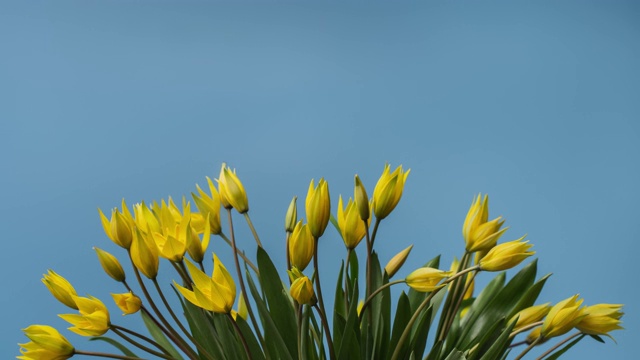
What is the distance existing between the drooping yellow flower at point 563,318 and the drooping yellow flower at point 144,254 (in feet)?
1.25

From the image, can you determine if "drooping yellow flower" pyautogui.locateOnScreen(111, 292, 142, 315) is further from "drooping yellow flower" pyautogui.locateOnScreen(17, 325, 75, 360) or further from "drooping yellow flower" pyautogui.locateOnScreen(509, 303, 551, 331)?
"drooping yellow flower" pyautogui.locateOnScreen(509, 303, 551, 331)

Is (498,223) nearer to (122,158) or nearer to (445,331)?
(445,331)

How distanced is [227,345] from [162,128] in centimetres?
125

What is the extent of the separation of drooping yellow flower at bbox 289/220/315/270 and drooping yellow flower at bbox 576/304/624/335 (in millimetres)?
272

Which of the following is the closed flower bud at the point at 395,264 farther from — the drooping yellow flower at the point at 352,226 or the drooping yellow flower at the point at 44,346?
the drooping yellow flower at the point at 44,346

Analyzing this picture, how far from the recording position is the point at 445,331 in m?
0.81

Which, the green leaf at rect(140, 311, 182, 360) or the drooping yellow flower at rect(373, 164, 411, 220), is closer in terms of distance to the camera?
the drooping yellow flower at rect(373, 164, 411, 220)

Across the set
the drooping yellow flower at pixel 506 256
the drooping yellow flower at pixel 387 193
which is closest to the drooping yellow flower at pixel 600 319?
the drooping yellow flower at pixel 506 256

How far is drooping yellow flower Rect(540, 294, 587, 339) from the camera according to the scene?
769 mm

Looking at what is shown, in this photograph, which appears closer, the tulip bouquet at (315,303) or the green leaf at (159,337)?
the tulip bouquet at (315,303)

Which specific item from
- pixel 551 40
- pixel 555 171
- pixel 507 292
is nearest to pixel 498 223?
pixel 507 292

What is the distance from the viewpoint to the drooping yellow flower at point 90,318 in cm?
77

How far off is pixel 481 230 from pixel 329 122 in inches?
50.3

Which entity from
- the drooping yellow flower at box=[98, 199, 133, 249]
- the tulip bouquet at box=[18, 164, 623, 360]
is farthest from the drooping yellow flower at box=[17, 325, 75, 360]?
the drooping yellow flower at box=[98, 199, 133, 249]
